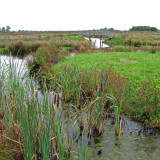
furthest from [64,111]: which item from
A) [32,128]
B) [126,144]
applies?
[32,128]

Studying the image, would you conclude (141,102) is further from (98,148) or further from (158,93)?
(98,148)

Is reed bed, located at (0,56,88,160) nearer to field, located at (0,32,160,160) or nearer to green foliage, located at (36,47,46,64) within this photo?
field, located at (0,32,160,160)

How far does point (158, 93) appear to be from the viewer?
5.30 m

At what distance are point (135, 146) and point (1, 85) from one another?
300cm

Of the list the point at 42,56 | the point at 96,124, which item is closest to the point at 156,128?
the point at 96,124

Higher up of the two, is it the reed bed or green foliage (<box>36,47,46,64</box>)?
green foliage (<box>36,47,46,64</box>)

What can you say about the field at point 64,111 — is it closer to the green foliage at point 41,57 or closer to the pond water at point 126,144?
the pond water at point 126,144

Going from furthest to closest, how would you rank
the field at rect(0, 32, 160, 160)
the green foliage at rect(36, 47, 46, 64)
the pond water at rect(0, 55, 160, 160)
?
the green foliage at rect(36, 47, 46, 64) → the pond water at rect(0, 55, 160, 160) → the field at rect(0, 32, 160, 160)

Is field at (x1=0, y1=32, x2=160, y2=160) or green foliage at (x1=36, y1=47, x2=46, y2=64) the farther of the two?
green foliage at (x1=36, y1=47, x2=46, y2=64)

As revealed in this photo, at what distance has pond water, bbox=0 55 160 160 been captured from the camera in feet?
11.8

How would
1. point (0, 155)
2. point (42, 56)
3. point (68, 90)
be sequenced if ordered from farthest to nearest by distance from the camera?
1. point (42, 56)
2. point (68, 90)
3. point (0, 155)

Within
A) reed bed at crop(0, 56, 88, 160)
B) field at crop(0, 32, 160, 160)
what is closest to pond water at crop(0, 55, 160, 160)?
field at crop(0, 32, 160, 160)

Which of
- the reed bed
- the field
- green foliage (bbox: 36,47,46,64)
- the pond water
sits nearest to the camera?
the reed bed

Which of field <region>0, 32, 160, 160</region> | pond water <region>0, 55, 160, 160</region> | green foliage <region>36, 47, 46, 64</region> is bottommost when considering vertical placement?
pond water <region>0, 55, 160, 160</region>
